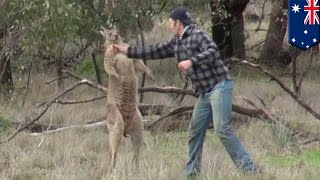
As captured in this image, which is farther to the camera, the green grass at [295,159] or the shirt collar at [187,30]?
the green grass at [295,159]

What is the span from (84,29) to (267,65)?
320 inches

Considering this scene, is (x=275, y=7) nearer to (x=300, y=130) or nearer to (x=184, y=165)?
(x=300, y=130)

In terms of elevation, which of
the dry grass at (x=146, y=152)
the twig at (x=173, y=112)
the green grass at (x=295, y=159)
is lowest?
the green grass at (x=295, y=159)

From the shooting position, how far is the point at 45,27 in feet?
35.1

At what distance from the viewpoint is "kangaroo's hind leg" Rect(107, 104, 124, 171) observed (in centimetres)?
838

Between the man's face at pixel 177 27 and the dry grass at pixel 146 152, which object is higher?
the man's face at pixel 177 27

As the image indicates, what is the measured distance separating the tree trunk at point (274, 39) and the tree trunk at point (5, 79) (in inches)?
288

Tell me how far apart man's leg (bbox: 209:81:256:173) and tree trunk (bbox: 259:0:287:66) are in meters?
12.2

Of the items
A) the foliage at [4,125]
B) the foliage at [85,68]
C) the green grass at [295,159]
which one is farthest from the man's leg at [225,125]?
the foliage at [85,68]

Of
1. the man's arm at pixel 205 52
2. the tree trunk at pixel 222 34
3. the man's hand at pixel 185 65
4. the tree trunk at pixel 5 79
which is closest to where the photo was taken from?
the man's hand at pixel 185 65

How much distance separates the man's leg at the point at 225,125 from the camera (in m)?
7.45

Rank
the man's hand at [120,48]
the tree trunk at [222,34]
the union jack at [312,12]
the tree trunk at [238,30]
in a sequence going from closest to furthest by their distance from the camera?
the man's hand at [120,48] < the union jack at [312,12] < the tree trunk at [222,34] < the tree trunk at [238,30]

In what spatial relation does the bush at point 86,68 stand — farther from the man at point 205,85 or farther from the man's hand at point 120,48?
the man at point 205,85

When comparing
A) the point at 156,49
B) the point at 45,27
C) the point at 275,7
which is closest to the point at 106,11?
the point at 45,27
